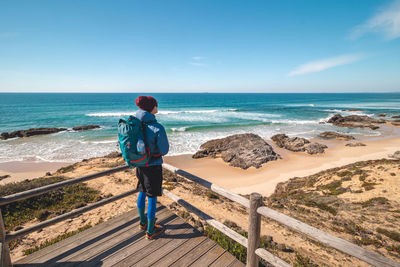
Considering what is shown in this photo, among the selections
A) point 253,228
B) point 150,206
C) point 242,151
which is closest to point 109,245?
point 150,206

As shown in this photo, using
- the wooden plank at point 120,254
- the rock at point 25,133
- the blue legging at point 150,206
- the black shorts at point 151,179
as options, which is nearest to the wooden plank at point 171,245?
the wooden plank at point 120,254

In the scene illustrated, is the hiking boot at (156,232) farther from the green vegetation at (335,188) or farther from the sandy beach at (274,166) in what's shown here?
the green vegetation at (335,188)

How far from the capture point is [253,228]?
2.60 meters

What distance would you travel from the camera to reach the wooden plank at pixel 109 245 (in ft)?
9.96

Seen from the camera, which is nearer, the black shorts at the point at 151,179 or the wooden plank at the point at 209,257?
the wooden plank at the point at 209,257

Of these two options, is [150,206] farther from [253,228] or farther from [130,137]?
[253,228]

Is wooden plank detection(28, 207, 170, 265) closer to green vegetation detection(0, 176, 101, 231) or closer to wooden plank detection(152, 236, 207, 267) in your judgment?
wooden plank detection(152, 236, 207, 267)

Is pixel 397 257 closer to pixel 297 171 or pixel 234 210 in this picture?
pixel 234 210

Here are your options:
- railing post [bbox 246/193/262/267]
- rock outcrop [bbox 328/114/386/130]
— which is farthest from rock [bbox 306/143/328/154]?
rock outcrop [bbox 328/114/386/130]

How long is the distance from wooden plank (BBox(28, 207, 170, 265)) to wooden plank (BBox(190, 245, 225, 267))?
1.48m

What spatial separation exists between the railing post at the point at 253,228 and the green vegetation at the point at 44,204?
A: 6289 millimetres

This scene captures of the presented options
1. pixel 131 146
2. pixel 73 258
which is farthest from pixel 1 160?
pixel 131 146

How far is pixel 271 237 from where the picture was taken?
16.8 ft

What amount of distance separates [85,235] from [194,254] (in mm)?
2169
